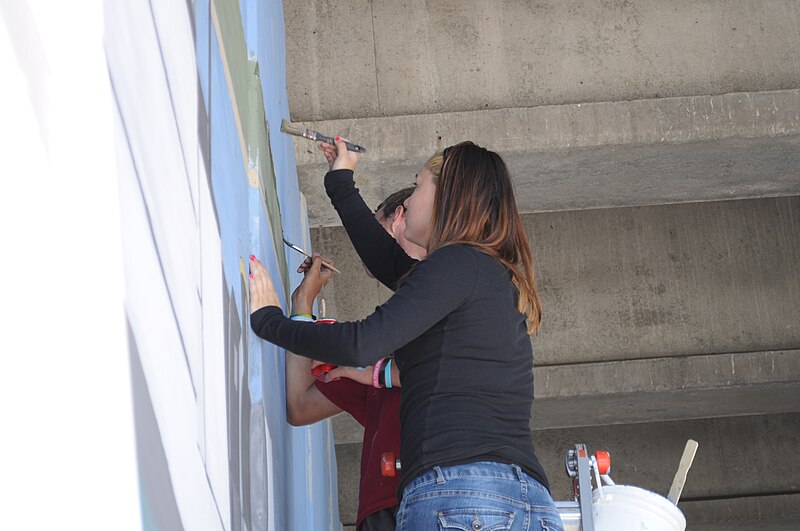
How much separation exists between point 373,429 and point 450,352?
68cm

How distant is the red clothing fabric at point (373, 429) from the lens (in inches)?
90.1

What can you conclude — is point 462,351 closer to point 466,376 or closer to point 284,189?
point 466,376

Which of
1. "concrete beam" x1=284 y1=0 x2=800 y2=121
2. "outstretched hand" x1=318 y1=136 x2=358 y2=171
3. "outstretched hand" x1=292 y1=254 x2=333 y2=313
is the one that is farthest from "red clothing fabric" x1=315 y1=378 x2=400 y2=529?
"concrete beam" x1=284 y1=0 x2=800 y2=121

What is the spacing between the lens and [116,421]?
30.3 inches

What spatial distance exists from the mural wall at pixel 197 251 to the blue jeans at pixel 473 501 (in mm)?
316

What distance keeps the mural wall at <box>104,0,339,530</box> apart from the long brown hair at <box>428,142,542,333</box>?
401mm

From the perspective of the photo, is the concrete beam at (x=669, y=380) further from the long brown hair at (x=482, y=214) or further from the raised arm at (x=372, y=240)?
the long brown hair at (x=482, y=214)

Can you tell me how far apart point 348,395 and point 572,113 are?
236 centimetres

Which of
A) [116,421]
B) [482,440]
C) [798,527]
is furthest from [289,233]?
[798,527]

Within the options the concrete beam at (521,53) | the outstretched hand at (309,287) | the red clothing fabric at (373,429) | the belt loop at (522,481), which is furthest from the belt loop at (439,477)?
the concrete beam at (521,53)

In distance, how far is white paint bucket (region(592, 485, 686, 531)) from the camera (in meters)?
2.51

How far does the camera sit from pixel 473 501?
5.69 ft

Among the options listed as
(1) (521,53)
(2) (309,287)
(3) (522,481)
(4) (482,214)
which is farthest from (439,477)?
(1) (521,53)

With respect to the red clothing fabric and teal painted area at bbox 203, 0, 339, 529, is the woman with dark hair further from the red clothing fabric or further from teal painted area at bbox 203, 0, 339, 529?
the red clothing fabric
